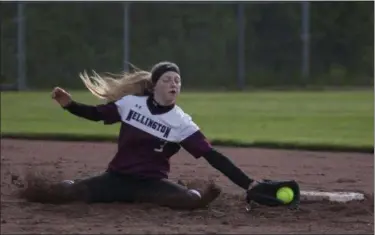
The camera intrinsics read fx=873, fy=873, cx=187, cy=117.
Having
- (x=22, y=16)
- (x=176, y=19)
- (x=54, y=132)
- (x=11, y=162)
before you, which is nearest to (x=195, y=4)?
(x=176, y=19)

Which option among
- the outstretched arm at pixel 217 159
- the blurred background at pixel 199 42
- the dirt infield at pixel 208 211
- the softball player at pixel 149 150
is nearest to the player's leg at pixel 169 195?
the softball player at pixel 149 150

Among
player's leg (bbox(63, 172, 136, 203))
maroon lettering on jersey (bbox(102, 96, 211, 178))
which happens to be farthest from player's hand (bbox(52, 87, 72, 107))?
player's leg (bbox(63, 172, 136, 203))

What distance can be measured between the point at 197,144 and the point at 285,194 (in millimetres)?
696

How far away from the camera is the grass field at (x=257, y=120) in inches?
487

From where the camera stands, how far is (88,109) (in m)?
6.11

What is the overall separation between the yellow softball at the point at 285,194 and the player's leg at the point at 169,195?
51cm

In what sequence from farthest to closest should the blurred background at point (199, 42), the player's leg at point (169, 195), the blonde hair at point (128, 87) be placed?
the blurred background at point (199, 42) → the blonde hair at point (128, 87) → the player's leg at point (169, 195)

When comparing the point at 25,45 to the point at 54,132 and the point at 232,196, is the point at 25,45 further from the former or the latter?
the point at 232,196

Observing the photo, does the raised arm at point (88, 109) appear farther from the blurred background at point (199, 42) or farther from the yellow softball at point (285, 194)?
the blurred background at point (199, 42)

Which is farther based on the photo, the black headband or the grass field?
the grass field

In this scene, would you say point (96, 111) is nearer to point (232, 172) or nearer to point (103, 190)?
point (103, 190)

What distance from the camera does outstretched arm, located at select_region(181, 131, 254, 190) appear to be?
19.5 ft

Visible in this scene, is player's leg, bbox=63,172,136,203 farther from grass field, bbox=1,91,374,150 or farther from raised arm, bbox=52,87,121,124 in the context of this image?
grass field, bbox=1,91,374,150

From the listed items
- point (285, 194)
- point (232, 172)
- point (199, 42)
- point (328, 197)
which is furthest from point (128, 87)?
point (199, 42)
